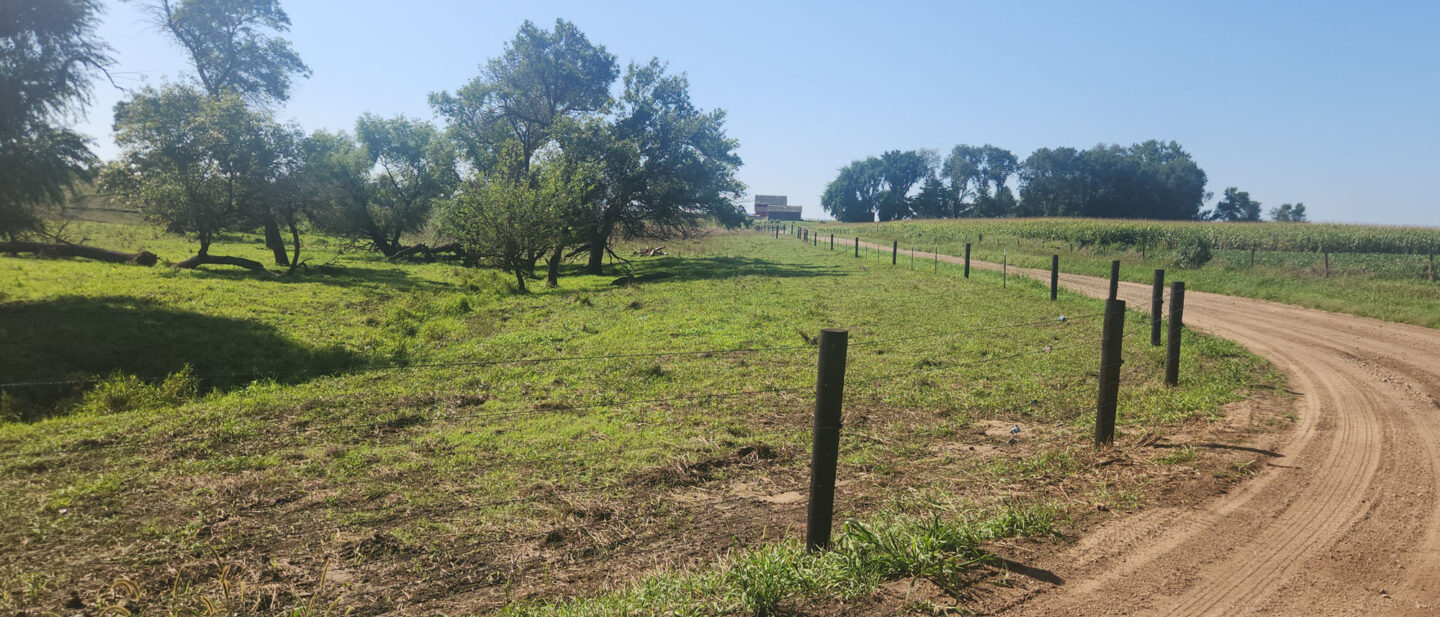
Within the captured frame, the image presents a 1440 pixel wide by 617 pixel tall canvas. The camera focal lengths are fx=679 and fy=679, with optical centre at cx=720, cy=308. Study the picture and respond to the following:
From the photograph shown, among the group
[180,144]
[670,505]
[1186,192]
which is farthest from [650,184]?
[1186,192]

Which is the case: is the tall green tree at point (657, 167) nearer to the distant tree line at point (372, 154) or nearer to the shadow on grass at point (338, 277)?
the distant tree line at point (372, 154)

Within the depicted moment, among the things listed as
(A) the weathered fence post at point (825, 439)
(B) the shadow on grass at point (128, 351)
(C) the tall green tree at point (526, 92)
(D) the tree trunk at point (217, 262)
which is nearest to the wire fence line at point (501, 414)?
(B) the shadow on grass at point (128, 351)

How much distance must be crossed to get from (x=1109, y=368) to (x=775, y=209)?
13024cm

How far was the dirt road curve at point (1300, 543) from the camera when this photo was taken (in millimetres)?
3684

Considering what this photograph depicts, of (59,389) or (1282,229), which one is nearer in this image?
(59,389)

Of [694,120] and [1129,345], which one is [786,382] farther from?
[694,120]

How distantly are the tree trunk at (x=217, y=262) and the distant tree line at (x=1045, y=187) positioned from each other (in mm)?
105736

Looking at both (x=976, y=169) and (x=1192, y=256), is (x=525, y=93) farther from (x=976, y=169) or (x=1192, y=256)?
(x=976, y=169)

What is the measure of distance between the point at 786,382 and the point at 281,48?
3759cm

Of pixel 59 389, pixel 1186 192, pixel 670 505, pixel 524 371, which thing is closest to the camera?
pixel 670 505

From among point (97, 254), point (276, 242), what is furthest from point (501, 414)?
point (276, 242)

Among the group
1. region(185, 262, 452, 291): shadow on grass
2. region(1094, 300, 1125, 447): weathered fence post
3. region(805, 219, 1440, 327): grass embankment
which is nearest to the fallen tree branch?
region(185, 262, 452, 291): shadow on grass

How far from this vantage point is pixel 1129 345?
12789mm

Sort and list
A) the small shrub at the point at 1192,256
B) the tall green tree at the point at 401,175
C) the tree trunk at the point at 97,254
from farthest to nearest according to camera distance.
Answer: the tall green tree at the point at 401,175
the small shrub at the point at 1192,256
the tree trunk at the point at 97,254
